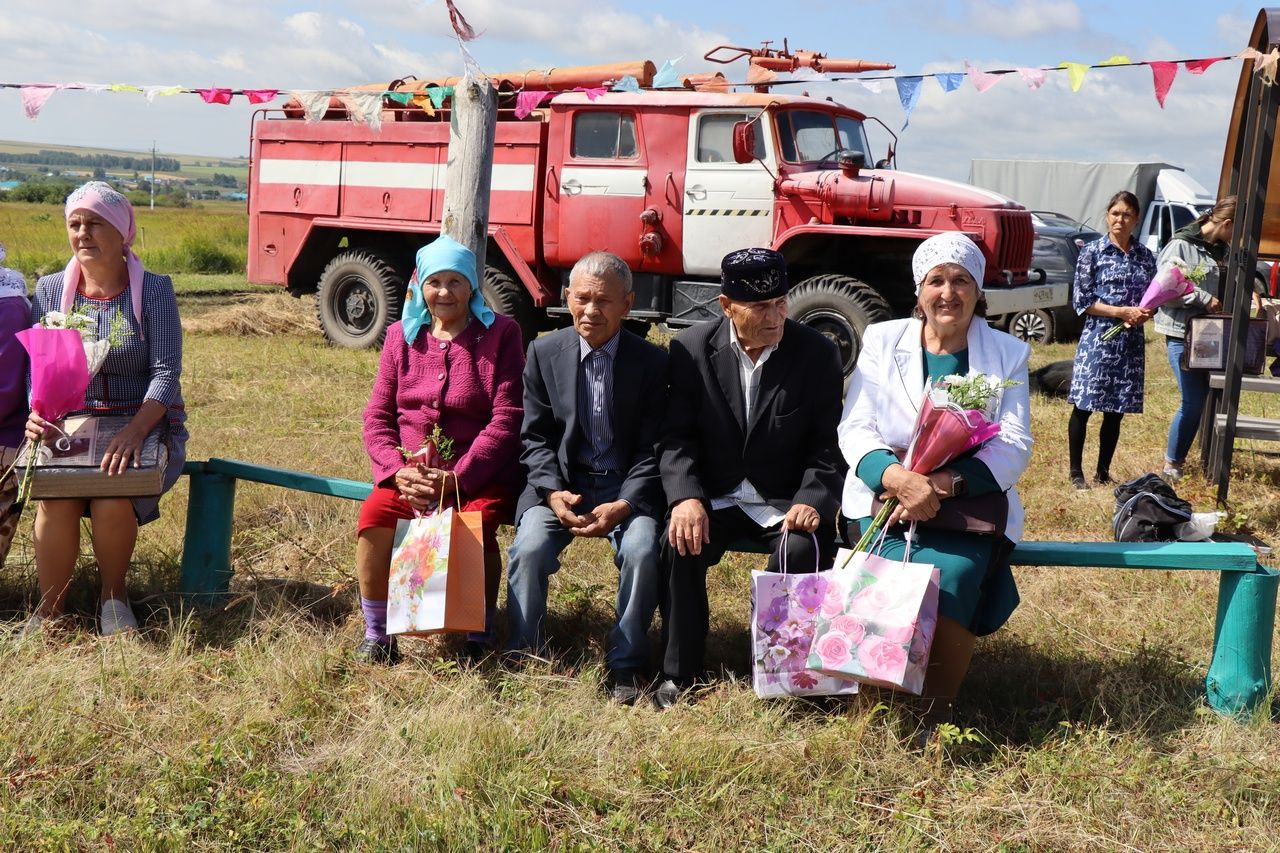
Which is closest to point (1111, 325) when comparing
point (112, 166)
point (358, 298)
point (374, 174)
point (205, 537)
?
point (205, 537)

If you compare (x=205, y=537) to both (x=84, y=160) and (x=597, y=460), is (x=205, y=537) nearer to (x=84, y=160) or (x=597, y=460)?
(x=597, y=460)

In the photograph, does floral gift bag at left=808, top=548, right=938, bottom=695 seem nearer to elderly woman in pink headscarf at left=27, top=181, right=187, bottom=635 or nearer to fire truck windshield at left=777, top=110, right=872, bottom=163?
elderly woman in pink headscarf at left=27, top=181, right=187, bottom=635

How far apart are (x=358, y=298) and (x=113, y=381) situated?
7.34 metres

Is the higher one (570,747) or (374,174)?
(374,174)

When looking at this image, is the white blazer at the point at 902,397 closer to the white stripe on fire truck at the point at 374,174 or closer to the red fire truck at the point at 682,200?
the red fire truck at the point at 682,200

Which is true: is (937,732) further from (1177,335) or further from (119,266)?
(1177,335)

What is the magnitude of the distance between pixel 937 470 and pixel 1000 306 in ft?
19.3

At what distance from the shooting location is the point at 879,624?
3.03 m

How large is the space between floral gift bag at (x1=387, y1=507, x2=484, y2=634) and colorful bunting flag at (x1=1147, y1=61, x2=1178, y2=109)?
12.6 ft

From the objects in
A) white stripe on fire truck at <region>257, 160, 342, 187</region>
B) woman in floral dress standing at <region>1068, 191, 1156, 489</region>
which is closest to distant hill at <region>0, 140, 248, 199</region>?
white stripe on fire truck at <region>257, 160, 342, 187</region>

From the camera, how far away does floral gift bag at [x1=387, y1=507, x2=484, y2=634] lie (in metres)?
3.40

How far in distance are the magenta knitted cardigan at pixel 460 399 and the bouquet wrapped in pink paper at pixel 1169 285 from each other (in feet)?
11.8

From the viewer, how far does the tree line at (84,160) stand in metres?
147

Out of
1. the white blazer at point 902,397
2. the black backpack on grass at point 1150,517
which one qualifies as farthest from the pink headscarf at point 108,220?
the black backpack on grass at point 1150,517
